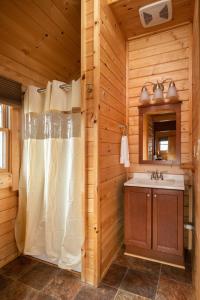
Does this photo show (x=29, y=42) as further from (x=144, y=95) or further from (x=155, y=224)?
(x=155, y=224)

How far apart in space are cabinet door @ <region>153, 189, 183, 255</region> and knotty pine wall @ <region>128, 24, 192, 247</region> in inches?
16.9

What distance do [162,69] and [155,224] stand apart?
2.01 m

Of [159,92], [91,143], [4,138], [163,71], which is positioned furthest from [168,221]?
[4,138]

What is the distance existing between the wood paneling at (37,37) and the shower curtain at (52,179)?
0.32 meters

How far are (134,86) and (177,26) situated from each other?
2.99ft

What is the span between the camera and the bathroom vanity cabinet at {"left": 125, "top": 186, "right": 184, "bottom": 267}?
1969 millimetres

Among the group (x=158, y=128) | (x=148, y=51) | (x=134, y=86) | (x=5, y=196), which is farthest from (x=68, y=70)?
(x=5, y=196)

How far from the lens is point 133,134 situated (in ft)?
8.66

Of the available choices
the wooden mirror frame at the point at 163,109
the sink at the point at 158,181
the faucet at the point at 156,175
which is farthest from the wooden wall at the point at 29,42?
the faucet at the point at 156,175

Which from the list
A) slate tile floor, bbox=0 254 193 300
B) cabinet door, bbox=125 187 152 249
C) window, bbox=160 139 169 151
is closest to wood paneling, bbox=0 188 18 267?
slate tile floor, bbox=0 254 193 300

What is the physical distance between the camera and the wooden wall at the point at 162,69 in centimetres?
235

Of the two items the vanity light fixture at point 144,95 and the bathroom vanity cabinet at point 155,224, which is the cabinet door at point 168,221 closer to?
the bathroom vanity cabinet at point 155,224

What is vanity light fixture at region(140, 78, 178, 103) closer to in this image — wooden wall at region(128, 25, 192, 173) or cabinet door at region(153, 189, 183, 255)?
wooden wall at region(128, 25, 192, 173)

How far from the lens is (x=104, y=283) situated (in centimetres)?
174
